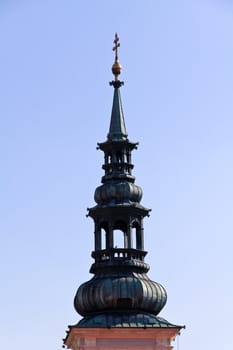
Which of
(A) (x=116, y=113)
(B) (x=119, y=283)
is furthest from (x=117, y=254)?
(A) (x=116, y=113)

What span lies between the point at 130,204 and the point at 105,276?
15.5 feet

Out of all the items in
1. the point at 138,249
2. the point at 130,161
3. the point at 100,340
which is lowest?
the point at 100,340

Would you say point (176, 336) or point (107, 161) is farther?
point (107, 161)

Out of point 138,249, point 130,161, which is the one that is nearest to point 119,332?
point 138,249

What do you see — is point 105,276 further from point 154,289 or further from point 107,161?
point 107,161

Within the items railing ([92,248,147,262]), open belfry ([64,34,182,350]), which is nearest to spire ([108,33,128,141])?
open belfry ([64,34,182,350])

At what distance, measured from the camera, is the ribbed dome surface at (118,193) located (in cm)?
7569

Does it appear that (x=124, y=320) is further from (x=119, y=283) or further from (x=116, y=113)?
(x=116, y=113)

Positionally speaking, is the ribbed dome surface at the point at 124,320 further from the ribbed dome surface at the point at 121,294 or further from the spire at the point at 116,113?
the spire at the point at 116,113

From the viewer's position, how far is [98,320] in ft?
236

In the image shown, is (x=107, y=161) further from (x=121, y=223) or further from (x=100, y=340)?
(x=100, y=340)

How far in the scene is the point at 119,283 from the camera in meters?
72.5

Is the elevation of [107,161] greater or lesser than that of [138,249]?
greater

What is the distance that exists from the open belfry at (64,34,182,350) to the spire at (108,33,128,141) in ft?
0.28
